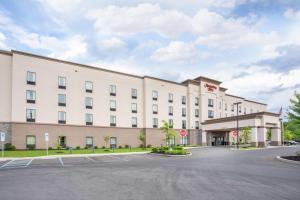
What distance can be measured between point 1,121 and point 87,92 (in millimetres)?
14773

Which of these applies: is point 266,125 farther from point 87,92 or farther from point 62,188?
point 62,188

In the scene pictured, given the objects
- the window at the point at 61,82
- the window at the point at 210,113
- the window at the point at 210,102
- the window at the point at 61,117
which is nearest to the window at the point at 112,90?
the window at the point at 61,82

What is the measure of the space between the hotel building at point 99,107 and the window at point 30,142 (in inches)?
5.7

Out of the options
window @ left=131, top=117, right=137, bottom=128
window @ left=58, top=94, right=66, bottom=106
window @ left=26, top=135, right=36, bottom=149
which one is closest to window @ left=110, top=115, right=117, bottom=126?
window @ left=131, top=117, right=137, bottom=128

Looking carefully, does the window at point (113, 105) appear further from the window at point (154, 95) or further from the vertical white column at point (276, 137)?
the vertical white column at point (276, 137)

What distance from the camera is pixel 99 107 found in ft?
168

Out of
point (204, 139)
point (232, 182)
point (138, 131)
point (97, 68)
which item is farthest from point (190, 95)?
point (232, 182)

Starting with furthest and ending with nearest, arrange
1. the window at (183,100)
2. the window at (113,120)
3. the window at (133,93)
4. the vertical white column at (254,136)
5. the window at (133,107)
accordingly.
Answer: the window at (183,100)
the window at (133,93)
the window at (133,107)
the vertical white column at (254,136)
the window at (113,120)

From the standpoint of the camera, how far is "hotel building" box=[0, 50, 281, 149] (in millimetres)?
42031

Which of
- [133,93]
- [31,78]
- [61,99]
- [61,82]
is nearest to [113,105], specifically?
[133,93]

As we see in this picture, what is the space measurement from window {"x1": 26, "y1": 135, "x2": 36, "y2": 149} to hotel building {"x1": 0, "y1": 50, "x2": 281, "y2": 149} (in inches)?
5.7

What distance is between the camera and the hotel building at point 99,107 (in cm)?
4203

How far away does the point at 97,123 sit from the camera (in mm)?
50688

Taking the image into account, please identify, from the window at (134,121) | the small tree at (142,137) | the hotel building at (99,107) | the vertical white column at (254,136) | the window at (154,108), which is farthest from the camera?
the window at (154,108)
